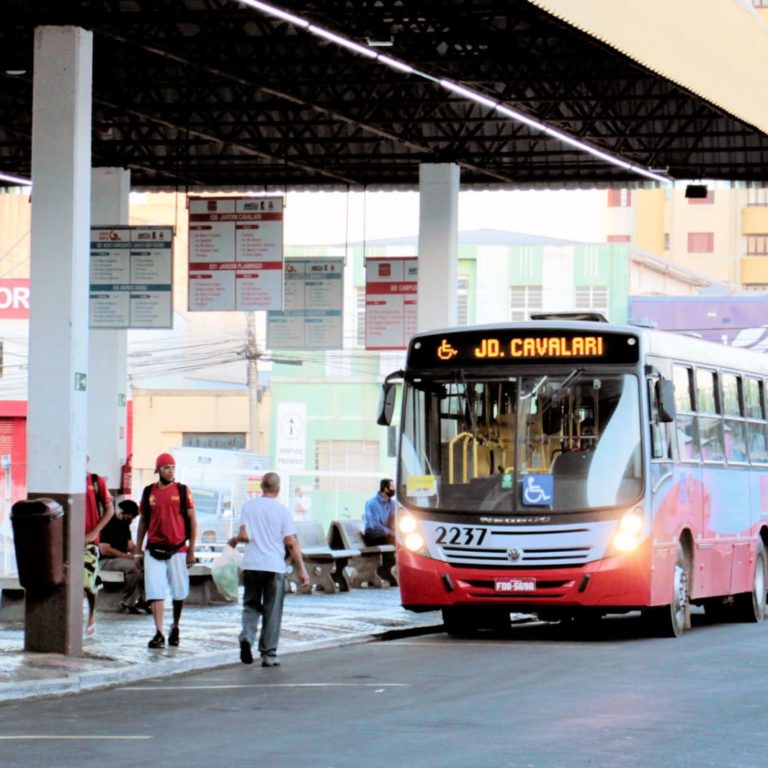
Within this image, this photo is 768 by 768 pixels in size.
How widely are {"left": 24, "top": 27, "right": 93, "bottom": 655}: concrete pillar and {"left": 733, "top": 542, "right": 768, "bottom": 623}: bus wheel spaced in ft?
31.0

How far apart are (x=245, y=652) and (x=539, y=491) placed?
3645 millimetres

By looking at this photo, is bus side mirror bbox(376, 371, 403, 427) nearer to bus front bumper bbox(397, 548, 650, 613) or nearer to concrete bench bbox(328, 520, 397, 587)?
bus front bumper bbox(397, 548, 650, 613)

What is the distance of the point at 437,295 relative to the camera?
29875 mm

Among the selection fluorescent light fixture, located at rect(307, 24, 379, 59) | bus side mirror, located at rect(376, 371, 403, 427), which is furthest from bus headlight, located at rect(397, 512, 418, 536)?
fluorescent light fixture, located at rect(307, 24, 379, 59)

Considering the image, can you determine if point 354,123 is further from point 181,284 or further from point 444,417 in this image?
point 181,284

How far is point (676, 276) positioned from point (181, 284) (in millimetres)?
18940

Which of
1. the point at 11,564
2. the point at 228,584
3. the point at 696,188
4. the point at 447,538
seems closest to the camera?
the point at 447,538

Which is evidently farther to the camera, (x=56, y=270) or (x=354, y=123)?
(x=354, y=123)

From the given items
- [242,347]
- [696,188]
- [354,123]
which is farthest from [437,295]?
[242,347]

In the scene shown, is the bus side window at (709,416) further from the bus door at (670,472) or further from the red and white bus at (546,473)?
the red and white bus at (546,473)

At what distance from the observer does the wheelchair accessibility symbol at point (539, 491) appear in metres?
19.5

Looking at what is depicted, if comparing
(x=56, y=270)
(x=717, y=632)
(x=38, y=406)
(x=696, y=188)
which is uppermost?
(x=696, y=188)

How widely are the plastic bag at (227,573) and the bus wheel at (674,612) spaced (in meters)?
5.90

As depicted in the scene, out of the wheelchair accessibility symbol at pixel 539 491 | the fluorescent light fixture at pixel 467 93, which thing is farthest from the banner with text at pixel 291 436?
the wheelchair accessibility symbol at pixel 539 491
